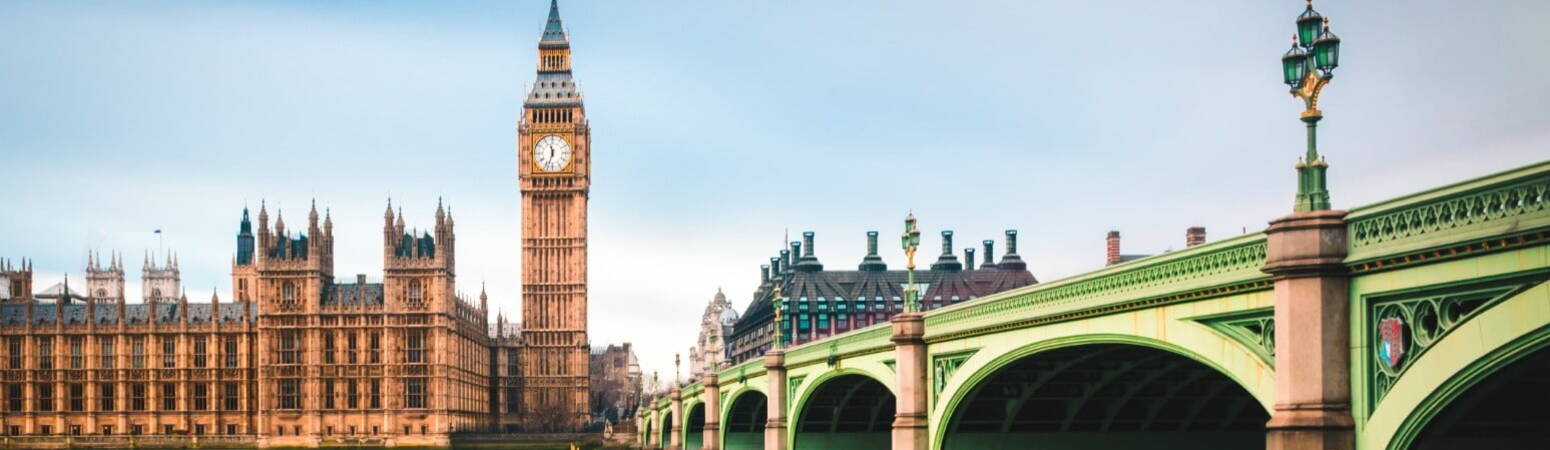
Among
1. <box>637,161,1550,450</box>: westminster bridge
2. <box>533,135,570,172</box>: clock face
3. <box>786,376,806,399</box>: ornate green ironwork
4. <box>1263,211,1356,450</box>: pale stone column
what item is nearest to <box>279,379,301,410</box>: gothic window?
<box>533,135,570,172</box>: clock face

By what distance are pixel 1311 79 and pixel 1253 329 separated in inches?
151

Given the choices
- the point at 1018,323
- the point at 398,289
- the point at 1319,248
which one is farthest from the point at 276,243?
the point at 1319,248

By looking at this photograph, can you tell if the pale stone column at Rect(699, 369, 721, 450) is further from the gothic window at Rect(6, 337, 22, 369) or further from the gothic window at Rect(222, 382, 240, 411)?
the gothic window at Rect(6, 337, 22, 369)

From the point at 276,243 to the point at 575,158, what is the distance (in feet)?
90.1

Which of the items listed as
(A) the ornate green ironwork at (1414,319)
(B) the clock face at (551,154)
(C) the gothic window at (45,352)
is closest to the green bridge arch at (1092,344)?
(A) the ornate green ironwork at (1414,319)

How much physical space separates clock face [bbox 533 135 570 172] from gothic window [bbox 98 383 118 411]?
130 feet

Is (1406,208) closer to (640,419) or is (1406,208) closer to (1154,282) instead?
(1154,282)

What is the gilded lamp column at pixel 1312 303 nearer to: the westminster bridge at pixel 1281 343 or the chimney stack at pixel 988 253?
the westminster bridge at pixel 1281 343

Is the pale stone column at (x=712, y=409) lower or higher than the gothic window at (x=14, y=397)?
higher

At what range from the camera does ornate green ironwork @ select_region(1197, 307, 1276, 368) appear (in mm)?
22469

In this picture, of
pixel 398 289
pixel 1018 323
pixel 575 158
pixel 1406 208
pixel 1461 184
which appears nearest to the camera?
pixel 1461 184

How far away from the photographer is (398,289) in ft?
449

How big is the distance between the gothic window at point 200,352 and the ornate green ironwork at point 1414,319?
129160 millimetres

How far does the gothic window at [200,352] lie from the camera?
13812 centimetres
